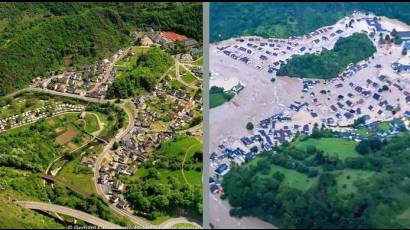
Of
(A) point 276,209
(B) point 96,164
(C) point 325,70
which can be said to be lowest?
(B) point 96,164

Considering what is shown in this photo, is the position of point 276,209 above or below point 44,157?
above

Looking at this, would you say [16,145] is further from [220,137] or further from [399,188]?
[399,188]

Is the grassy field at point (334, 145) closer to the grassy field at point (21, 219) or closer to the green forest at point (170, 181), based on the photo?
the green forest at point (170, 181)

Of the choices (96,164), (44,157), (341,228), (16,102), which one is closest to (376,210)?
(341,228)

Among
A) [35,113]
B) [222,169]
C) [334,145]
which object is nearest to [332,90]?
[334,145]

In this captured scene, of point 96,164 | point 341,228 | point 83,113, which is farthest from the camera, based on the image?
point 83,113

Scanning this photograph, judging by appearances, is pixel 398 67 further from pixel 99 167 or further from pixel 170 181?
pixel 99 167

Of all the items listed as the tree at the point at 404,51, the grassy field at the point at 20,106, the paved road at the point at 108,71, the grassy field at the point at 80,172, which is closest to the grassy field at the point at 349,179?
the tree at the point at 404,51
